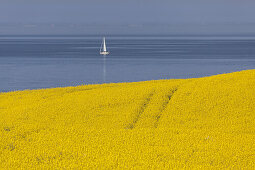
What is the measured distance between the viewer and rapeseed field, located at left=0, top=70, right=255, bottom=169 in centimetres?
1423

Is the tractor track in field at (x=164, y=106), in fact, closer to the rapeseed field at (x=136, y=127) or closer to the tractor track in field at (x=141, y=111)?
the rapeseed field at (x=136, y=127)

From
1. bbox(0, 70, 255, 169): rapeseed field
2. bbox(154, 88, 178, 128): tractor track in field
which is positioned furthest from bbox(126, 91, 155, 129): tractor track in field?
bbox(154, 88, 178, 128): tractor track in field

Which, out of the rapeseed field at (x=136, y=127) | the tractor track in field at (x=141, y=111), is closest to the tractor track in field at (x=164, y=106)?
the rapeseed field at (x=136, y=127)

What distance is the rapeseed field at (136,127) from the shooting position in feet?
46.7

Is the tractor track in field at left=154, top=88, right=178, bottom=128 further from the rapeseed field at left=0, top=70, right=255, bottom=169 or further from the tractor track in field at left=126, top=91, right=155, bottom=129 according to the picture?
the tractor track in field at left=126, top=91, right=155, bottom=129

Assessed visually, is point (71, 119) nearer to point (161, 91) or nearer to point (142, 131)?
point (142, 131)

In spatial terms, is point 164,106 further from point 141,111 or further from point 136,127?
point 136,127

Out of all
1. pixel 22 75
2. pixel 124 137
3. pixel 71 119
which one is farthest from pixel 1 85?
pixel 124 137

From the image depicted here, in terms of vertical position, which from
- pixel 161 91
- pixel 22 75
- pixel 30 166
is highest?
pixel 22 75

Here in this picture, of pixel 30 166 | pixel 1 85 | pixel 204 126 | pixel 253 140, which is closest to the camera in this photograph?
pixel 30 166

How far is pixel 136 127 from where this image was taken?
20.8 meters

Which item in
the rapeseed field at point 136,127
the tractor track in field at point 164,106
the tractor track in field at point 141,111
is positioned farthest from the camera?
the tractor track in field at point 164,106

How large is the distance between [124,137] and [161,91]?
10329mm

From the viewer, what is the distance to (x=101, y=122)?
72.3ft
